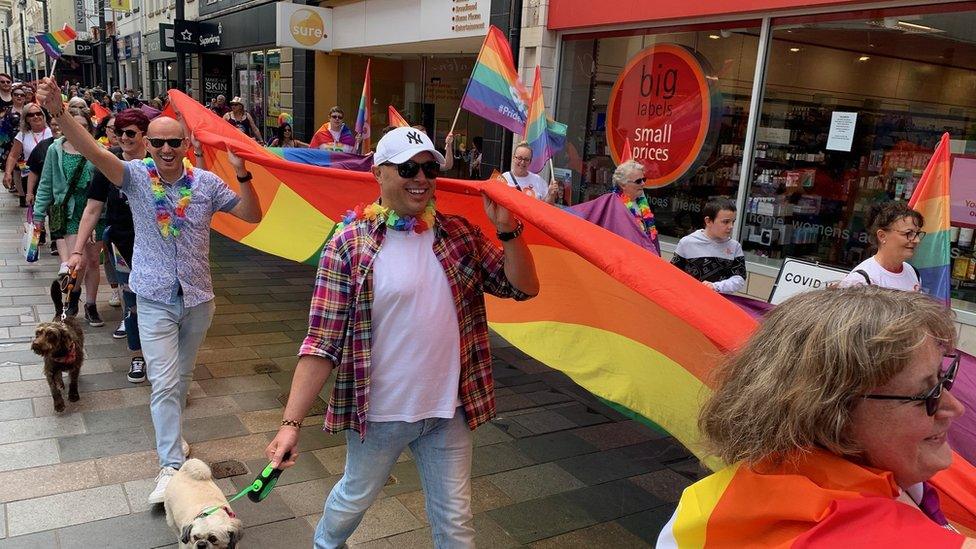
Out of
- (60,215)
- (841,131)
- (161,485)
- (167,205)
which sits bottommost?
(161,485)

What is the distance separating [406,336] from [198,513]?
50.0 inches

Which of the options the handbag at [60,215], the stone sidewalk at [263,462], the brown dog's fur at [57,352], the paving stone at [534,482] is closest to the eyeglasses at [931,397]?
the stone sidewalk at [263,462]

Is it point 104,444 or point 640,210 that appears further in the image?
point 640,210

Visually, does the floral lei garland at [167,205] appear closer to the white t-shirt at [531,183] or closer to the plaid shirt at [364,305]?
the plaid shirt at [364,305]

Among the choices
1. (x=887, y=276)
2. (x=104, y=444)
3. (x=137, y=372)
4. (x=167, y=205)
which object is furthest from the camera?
(x=137, y=372)

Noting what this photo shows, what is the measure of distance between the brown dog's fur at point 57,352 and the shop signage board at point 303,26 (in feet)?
40.8

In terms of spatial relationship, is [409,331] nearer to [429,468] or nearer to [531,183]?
[429,468]

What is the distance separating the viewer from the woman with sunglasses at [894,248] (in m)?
4.20

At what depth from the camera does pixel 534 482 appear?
166 inches

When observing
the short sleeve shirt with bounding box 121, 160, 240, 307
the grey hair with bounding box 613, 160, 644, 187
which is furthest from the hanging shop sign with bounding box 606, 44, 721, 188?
the short sleeve shirt with bounding box 121, 160, 240, 307

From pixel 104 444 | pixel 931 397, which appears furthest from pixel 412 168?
pixel 104 444

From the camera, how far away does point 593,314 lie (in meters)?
3.26

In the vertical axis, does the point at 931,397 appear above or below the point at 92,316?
above

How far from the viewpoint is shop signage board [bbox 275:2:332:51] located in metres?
15.8
